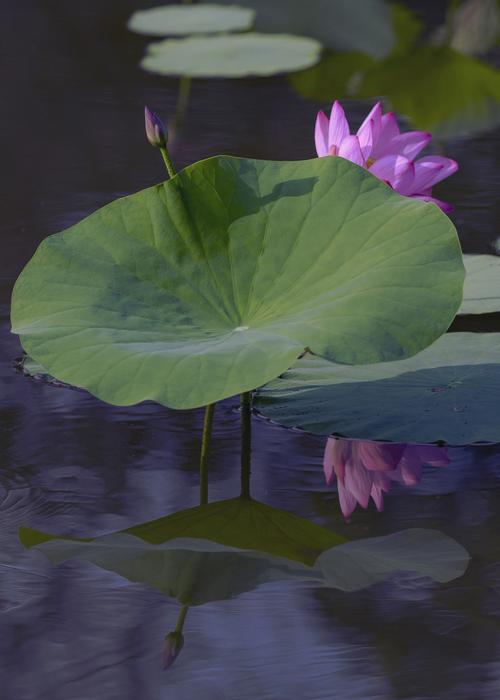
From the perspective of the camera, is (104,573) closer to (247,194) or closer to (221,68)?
(247,194)

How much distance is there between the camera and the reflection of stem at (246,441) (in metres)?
1.20

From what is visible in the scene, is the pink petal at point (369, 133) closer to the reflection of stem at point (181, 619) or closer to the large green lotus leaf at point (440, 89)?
the reflection of stem at point (181, 619)

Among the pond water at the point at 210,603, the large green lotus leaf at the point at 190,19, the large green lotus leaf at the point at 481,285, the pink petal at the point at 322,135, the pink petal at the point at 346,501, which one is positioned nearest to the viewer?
the pond water at the point at 210,603

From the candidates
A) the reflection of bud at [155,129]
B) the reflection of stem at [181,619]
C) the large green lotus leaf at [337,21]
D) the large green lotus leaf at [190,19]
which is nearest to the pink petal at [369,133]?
the reflection of bud at [155,129]

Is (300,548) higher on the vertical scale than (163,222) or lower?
lower

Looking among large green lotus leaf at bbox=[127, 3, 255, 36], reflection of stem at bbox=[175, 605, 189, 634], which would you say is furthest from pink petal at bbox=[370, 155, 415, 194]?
large green lotus leaf at bbox=[127, 3, 255, 36]

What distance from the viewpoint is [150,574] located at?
40.8 inches

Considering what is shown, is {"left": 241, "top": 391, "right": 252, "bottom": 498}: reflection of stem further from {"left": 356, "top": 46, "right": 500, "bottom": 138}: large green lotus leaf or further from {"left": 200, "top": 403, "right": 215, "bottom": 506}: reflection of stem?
{"left": 356, "top": 46, "right": 500, "bottom": 138}: large green lotus leaf

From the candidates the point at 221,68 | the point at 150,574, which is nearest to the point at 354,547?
the point at 150,574

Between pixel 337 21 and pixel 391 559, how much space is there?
9.16ft

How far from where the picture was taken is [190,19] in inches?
143

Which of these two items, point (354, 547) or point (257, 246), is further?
point (257, 246)

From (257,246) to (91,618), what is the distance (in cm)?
48

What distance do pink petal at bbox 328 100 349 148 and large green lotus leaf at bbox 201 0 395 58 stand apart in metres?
1.96
